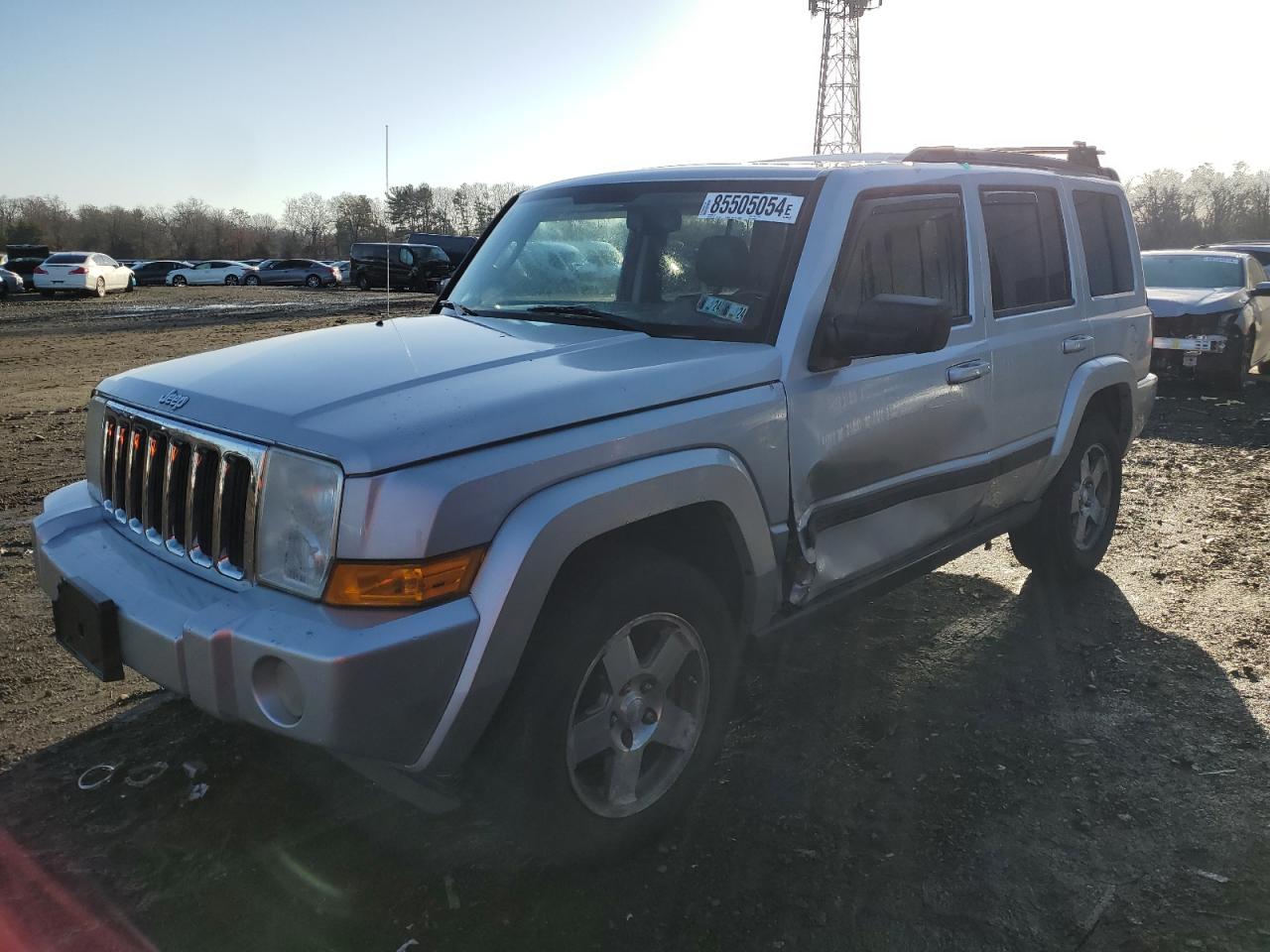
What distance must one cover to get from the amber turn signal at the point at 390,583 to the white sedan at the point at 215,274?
47.1 m

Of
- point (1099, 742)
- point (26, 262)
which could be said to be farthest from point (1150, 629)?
point (26, 262)

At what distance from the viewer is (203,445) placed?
2.64 metres

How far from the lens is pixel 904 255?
146 inches

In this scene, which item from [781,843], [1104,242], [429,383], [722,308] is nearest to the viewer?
[429,383]

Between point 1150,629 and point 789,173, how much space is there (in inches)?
111

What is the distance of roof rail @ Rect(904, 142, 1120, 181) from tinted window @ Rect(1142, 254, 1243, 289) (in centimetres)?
783

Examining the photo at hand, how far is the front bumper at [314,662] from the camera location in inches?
86.7

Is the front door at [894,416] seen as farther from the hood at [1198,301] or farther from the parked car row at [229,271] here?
the parked car row at [229,271]

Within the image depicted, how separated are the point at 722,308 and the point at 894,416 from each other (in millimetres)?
727

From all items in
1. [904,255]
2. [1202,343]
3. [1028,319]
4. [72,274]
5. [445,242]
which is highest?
[445,242]

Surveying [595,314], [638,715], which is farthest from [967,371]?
[638,715]

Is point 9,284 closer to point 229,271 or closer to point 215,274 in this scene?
point 229,271

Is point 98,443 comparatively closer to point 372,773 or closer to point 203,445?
point 203,445

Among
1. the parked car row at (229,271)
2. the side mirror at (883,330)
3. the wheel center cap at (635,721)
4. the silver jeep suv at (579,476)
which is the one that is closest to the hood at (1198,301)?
the silver jeep suv at (579,476)
